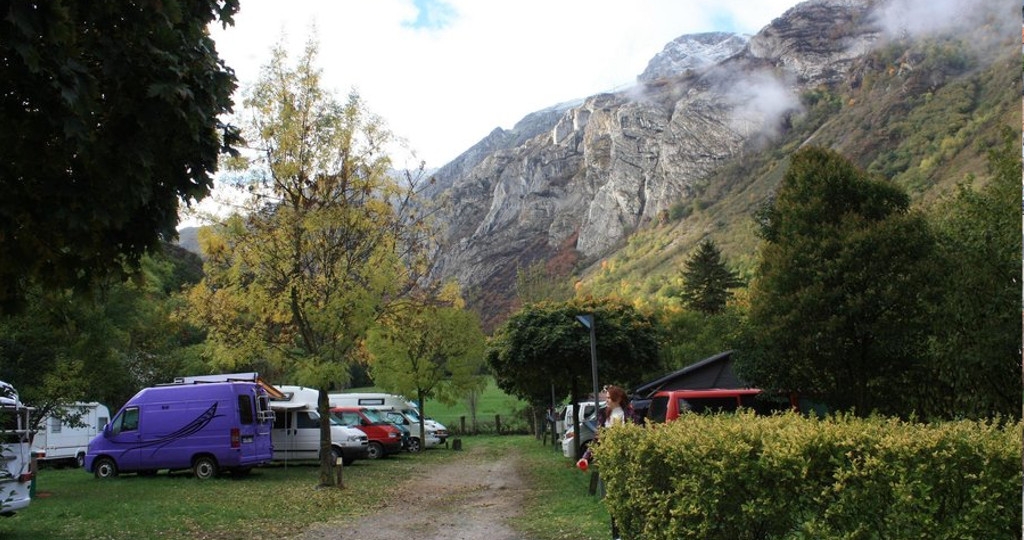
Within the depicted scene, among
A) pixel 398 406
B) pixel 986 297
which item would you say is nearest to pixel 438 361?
pixel 398 406

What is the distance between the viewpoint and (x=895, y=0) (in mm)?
149250

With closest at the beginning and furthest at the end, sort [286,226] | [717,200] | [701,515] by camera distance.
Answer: [701,515]
[286,226]
[717,200]

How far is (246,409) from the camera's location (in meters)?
20.5

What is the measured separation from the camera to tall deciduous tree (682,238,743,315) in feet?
176

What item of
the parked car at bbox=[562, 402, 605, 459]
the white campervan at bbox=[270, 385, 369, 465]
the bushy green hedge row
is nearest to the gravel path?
the parked car at bbox=[562, 402, 605, 459]

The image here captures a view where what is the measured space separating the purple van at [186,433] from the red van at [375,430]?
8307 millimetres

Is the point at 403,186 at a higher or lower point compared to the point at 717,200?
lower

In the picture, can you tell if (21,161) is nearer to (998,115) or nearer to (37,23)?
(37,23)

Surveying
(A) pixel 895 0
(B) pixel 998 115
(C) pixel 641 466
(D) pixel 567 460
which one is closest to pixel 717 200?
(B) pixel 998 115

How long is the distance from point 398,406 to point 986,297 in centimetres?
→ 3254

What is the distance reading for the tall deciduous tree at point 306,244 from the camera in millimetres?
17484

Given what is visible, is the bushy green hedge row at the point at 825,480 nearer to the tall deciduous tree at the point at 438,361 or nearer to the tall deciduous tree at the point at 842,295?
the tall deciduous tree at the point at 842,295

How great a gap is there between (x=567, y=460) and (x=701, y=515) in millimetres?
19838

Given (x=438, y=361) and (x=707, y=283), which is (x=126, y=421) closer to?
(x=438, y=361)
